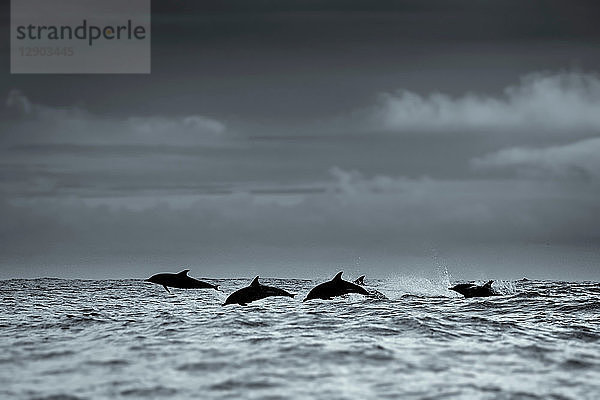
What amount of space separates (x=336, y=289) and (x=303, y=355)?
1307 centimetres

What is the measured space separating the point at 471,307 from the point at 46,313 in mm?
14955

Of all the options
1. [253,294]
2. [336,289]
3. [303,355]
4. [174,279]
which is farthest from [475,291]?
[303,355]

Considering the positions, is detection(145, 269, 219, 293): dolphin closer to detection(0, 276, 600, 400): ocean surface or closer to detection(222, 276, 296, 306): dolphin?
detection(222, 276, 296, 306): dolphin

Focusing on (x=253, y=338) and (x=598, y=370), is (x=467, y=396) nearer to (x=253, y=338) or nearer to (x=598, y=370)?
(x=598, y=370)

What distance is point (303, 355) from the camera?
13.4 m

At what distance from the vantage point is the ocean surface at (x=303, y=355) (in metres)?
10.7

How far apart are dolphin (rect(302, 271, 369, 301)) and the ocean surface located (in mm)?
3414

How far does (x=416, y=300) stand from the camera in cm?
2809

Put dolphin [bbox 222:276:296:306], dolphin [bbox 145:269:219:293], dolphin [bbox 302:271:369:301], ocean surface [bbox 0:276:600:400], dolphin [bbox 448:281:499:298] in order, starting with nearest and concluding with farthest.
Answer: ocean surface [bbox 0:276:600:400], dolphin [bbox 222:276:296:306], dolphin [bbox 302:271:369:301], dolphin [bbox 145:269:219:293], dolphin [bbox 448:281:499:298]

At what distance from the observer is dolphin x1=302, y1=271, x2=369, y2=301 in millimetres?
26145

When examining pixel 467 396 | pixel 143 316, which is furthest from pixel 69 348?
pixel 467 396

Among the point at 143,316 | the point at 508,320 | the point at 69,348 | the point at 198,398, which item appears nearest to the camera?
the point at 198,398

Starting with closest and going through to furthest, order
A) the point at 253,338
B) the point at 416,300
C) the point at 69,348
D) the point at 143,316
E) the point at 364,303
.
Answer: the point at 69,348, the point at 253,338, the point at 143,316, the point at 364,303, the point at 416,300

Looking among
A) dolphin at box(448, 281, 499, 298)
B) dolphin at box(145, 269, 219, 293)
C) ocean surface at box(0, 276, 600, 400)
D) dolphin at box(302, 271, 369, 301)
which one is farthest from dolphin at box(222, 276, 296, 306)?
dolphin at box(448, 281, 499, 298)
